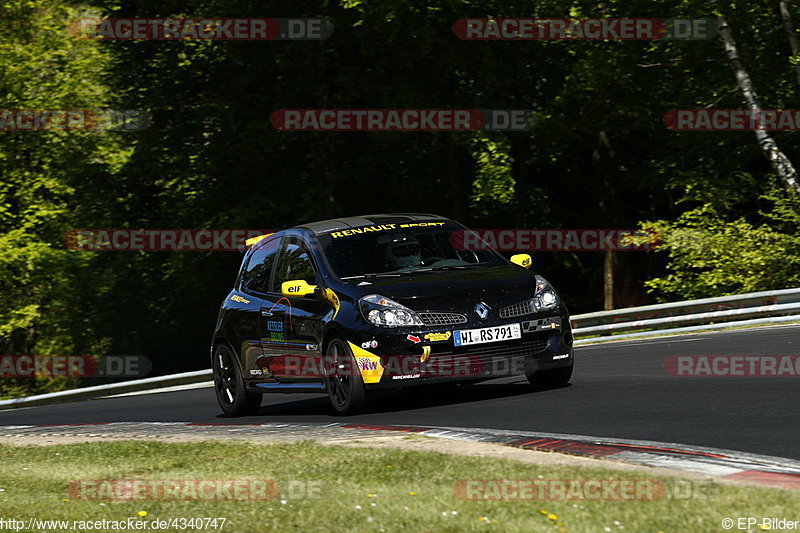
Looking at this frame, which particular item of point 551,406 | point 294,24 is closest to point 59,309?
point 294,24

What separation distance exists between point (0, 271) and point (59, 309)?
324 centimetres

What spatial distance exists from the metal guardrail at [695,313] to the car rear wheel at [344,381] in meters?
9.64

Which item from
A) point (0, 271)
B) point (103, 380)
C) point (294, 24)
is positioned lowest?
point (103, 380)

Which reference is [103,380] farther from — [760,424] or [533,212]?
[760,424]

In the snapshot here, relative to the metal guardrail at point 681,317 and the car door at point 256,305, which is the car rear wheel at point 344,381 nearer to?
the car door at point 256,305

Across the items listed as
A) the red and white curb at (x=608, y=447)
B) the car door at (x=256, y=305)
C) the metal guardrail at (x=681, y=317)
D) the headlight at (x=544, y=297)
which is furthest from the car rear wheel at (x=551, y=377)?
the metal guardrail at (x=681, y=317)

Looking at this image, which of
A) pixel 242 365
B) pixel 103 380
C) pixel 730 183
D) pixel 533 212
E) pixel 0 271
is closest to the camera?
pixel 242 365

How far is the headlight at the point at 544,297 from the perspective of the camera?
11211 millimetres

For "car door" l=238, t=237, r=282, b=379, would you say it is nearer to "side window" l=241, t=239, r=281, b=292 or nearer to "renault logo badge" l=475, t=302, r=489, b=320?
"side window" l=241, t=239, r=281, b=292

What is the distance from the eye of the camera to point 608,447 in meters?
8.20

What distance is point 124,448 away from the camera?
1031cm

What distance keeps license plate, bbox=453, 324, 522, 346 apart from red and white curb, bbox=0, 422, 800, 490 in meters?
1.06

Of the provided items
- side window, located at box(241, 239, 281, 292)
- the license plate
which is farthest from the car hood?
side window, located at box(241, 239, 281, 292)

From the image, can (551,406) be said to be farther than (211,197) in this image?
No
